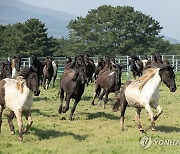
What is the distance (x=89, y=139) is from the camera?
1041 centimetres

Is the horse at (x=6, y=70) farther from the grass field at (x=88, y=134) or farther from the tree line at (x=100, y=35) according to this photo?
the tree line at (x=100, y=35)

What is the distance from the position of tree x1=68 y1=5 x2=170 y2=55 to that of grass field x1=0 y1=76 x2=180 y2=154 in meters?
49.3

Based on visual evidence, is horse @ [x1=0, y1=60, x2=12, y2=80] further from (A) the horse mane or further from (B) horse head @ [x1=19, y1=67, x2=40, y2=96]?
(A) the horse mane

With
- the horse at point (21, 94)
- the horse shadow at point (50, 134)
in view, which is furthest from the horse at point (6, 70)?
the horse at point (21, 94)

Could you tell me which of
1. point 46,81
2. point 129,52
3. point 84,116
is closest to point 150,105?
point 84,116

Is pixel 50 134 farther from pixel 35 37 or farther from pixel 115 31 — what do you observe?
pixel 115 31

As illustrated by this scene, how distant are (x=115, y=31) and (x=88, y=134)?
57307mm

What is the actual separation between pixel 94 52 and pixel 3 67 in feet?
165

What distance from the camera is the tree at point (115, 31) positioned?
64.8 metres

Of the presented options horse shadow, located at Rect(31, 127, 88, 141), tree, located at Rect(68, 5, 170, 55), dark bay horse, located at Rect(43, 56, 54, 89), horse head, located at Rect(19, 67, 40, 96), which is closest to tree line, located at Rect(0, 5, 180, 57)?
tree, located at Rect(68, 5, 170, 55)

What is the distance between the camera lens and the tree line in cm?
5950

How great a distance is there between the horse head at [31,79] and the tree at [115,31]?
53361 mm

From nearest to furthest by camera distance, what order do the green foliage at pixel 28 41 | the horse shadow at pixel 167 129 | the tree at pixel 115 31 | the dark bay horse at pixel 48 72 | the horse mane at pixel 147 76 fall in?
the horse mane at pixel 147 76
the horse shadow at pixel 167 129
the dark bay horse at pixel 48 72
the green foliage at pixel 28 41
the tree at pixel 115 31

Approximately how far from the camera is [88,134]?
1104cm
